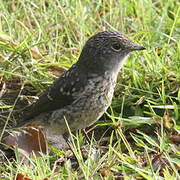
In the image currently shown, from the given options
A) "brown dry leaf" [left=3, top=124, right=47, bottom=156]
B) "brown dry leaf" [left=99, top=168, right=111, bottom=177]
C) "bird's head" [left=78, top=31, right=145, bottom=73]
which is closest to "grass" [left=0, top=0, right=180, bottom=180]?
"brown dry leaf" [left=99, top=168, right=111, bottom=177]

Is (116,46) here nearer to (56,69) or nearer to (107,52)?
(107,52)

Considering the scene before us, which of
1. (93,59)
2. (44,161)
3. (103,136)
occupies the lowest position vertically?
(103,136)

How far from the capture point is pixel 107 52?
17.6 ft

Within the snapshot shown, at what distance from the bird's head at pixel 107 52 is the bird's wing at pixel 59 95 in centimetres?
17

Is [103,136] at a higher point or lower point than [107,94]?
lower

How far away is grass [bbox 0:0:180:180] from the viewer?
453 cm

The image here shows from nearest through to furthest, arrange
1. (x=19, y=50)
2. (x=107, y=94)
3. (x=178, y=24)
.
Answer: (x=107, y=94) → (x=19, y=50) → (x=178, y=24)

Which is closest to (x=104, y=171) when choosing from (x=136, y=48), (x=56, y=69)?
(x=136, y=48)

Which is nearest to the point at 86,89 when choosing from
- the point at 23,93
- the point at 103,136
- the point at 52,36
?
the point at 103,136

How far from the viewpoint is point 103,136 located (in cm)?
549

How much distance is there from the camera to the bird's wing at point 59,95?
5.26 m

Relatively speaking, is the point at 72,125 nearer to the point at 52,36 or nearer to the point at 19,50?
the point at 19,50

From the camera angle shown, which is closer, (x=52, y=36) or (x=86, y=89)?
(x=86, y=89)

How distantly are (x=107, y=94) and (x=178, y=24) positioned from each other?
1.75 m
